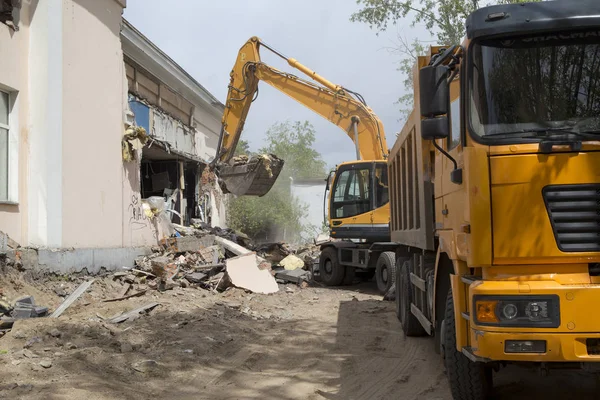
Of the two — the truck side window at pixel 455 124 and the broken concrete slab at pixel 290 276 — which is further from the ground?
the truck side window at pixel 455 124

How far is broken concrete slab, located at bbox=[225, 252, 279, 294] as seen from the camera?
39.2ft

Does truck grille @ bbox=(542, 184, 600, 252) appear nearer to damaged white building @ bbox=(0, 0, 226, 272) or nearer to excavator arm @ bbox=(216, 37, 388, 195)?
damaged white building @ bbox=(0, 0, 226, 272)

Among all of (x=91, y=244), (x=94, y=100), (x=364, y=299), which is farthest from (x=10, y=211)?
(x=364, y=299)

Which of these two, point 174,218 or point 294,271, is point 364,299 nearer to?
point 294,271

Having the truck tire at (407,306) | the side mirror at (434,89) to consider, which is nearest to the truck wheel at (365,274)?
the truck tire at (407,306)

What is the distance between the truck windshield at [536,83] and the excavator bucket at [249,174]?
10810mm

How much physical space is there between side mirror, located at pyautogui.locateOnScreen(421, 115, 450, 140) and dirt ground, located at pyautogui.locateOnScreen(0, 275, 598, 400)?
2384 millimetres

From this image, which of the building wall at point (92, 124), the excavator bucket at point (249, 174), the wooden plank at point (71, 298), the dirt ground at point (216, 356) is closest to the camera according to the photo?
the dirt ground at point (216, 356)

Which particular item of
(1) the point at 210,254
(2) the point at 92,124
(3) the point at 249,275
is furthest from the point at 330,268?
(2) the point at 92,124

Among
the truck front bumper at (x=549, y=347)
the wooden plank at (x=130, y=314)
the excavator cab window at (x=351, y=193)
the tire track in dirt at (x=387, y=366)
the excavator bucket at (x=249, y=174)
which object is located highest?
the excavator bucket at (x=249, y=174)

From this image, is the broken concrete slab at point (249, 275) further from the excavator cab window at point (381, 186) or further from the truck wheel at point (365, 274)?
the excavator cab window at point (381, 186)

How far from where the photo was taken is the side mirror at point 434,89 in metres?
4.34

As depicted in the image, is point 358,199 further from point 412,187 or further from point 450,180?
point 450,180

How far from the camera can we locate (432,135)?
446cm
